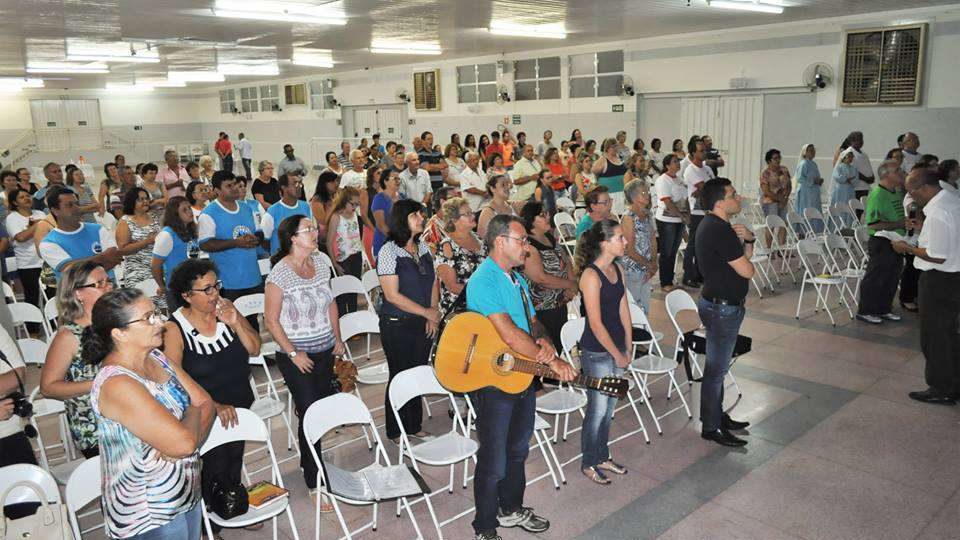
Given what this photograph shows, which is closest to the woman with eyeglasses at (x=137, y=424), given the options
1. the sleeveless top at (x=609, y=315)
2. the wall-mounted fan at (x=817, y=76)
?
the sleeveless top at (x=609, y=315)

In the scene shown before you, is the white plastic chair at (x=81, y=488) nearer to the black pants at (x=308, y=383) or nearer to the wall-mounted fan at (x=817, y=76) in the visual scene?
the black pants at (x=308, y=383)

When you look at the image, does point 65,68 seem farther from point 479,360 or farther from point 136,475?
point 136,475

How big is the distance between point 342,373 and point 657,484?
7.10 feet

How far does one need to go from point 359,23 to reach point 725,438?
8721 millimetres

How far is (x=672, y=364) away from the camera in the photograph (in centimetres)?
514

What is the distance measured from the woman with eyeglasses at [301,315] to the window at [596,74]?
491 inches

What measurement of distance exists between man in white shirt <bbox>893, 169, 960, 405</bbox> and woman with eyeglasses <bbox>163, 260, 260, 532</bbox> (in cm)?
514

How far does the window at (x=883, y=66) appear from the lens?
1095 centimetres

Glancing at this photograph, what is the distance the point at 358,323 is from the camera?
527 centimetres

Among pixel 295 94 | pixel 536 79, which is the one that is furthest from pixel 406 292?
pixel 295 94

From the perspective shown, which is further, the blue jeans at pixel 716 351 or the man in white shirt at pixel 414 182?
the man in white shirt at pixel 414 182

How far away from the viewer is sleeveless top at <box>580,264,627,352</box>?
162 inches

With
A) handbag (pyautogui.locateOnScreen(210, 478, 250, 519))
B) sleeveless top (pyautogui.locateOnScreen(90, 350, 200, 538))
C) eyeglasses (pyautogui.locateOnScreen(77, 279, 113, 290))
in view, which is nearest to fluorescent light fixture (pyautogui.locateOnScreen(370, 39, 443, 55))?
eyeglasses (pyautogui.locateOnScreen(77, 279, 113, 290))

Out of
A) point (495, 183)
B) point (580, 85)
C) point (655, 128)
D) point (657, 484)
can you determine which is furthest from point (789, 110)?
point (657, 484)
